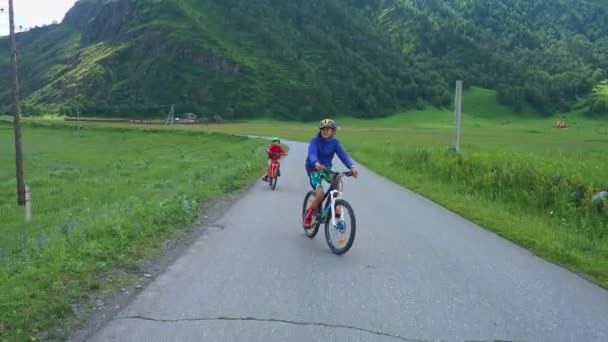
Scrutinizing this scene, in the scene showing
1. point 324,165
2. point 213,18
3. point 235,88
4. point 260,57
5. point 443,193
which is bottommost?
point 443,193

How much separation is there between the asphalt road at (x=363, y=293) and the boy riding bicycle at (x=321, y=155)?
0.82 m

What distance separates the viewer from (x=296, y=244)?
840cm

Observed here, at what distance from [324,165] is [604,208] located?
5796mm

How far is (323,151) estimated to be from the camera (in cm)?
865

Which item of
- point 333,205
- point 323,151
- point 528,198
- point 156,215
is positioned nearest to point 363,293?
point 333,205

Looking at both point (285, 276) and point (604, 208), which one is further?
point (604, 208)

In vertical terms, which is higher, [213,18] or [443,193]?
[213,18]

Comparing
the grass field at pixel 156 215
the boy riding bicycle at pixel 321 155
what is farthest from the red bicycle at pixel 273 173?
the boy riding bicycle at pixel 321 155

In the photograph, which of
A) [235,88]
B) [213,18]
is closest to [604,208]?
[235,88]

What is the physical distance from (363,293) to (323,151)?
326cm

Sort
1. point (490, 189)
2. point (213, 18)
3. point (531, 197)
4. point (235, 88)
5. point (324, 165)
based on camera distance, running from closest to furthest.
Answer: point (324, 165), point (531, 197), point (490, 189), point (235, 88), point (213, 18)

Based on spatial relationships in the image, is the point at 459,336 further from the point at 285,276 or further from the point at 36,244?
the point at 36,244

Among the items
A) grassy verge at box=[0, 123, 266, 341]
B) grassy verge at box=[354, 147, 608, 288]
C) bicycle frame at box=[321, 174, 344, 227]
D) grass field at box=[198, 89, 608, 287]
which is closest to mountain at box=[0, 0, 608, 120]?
grassy verge at box=[0, 123, 266, 341]

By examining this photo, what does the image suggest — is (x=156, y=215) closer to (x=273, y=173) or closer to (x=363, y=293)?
(x=363, y=293)
